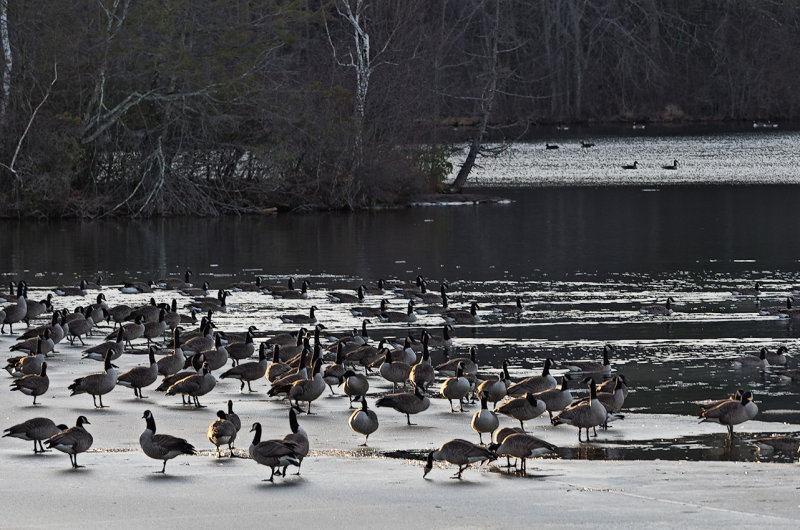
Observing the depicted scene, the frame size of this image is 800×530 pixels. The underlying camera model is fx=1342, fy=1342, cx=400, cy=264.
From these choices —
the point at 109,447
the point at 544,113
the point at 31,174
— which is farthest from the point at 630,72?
the point at 109,447

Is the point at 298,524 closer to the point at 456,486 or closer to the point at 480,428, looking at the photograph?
the point at 456,486

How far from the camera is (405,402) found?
14.6m

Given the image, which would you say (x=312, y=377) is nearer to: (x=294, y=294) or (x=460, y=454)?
(x=460, y=454)

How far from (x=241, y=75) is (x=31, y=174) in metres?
7.12

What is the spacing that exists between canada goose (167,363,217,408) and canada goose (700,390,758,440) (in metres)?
5.48

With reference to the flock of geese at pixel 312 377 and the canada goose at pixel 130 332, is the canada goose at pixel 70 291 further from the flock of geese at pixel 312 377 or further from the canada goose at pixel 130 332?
the canada goose at pixel 130 332

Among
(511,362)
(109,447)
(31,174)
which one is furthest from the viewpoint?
(31,174)

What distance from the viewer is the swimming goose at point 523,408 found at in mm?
14227

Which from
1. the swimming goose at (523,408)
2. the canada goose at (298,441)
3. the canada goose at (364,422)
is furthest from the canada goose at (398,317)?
the canada goose at (298,441)

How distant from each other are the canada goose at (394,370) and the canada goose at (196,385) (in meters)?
2.34

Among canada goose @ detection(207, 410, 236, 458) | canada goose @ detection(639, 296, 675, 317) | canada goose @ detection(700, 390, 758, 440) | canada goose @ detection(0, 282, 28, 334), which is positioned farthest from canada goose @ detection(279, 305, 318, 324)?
canada goose @ detection(207, 410, 236, 458)

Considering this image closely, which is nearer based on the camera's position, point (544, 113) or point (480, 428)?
point (480, 428)

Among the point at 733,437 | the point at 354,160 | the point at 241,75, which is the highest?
the point at 241,75

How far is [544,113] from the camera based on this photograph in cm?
10300
